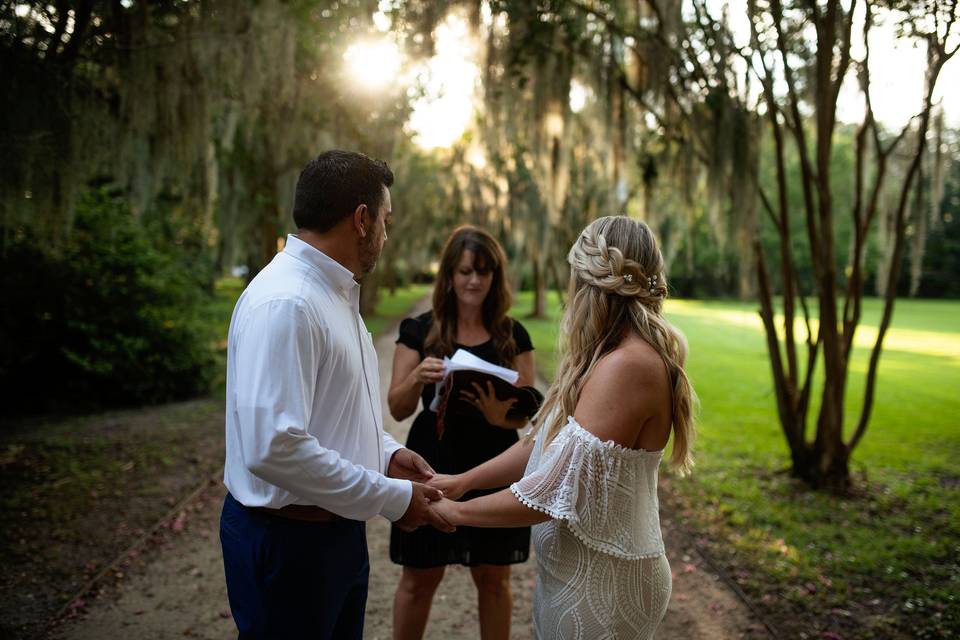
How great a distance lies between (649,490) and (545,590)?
427 millimetres

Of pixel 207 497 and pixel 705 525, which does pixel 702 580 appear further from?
pixel 207 497

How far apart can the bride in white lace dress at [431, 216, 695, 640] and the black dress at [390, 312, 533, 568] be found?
817 millimetres

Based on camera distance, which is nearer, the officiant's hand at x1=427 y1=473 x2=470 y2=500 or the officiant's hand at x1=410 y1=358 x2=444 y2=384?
the officiant's hand at x1=427 y1=473 x2=470 y2=500

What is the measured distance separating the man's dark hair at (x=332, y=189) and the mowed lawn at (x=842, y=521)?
1.56 metres

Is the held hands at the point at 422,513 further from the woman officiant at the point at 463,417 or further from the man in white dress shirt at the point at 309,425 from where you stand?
the woman officiant at the point at 463,417

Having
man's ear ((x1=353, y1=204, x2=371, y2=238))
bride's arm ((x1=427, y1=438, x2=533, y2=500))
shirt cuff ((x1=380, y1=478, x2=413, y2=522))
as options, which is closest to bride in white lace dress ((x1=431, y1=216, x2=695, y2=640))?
shirt cuff ((x1=380, y1=478, x2=413, y2=522))

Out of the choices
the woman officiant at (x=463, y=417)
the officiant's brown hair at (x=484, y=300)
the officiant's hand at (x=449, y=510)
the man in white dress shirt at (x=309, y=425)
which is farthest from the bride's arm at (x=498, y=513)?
the officiant's brown hair at (x=484, y=300)

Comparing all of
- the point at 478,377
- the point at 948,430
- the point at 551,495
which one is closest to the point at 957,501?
the point at 948,430

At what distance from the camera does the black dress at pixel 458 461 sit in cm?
278

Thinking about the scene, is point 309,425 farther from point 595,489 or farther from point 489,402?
point 489,402

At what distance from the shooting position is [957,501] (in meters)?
5.74

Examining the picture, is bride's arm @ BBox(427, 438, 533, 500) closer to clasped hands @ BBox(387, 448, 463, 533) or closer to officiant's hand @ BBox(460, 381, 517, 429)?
clasped hands @ BBox(387, 448, 463, 533)

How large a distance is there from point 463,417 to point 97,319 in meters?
6.99

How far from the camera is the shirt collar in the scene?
187 centimetres
